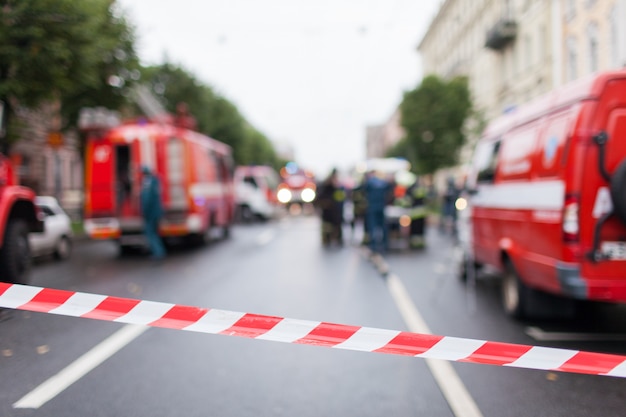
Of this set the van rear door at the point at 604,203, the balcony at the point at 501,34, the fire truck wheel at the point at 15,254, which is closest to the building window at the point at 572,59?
the balcony at the point at 501,34

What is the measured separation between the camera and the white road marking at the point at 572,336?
232 inches

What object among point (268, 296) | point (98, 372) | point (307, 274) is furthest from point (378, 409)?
point (307, 274)

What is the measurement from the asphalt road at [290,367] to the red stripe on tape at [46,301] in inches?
8.2

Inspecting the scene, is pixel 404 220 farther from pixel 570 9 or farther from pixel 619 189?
pixel 619 189

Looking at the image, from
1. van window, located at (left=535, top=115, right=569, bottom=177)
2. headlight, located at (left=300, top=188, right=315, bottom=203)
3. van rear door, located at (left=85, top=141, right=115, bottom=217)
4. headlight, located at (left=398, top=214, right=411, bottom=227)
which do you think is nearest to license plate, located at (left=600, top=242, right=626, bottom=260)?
van window, located at (left=535, top=115, right=569, bottom=177)

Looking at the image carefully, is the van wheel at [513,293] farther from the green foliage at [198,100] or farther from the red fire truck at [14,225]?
the green foliage at [198,100]

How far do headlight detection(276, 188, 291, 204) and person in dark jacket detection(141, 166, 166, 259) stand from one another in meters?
24.8

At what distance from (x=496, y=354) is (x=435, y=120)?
42.3 metres

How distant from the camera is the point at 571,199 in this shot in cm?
534

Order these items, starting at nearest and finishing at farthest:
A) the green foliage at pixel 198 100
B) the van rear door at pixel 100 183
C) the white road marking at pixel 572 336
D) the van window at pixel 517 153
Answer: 1. the white road marking at pixel 572 336
2. the van window at pixel 517 153
3. the van rear door at pixel 100 183
4. the green foliage at pixel 198 100

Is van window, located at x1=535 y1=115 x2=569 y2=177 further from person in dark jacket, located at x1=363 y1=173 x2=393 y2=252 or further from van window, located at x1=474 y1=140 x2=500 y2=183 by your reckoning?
person in dark jacket, located at x1=363 y1=173 x2=393 y2=252

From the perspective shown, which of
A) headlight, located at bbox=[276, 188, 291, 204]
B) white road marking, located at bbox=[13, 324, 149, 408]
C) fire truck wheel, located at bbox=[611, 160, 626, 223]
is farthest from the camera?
headlight, located at bbox=[276, 188, 291, 204]

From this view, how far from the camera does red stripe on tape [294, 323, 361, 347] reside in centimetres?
319

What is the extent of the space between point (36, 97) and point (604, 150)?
12.9 m
